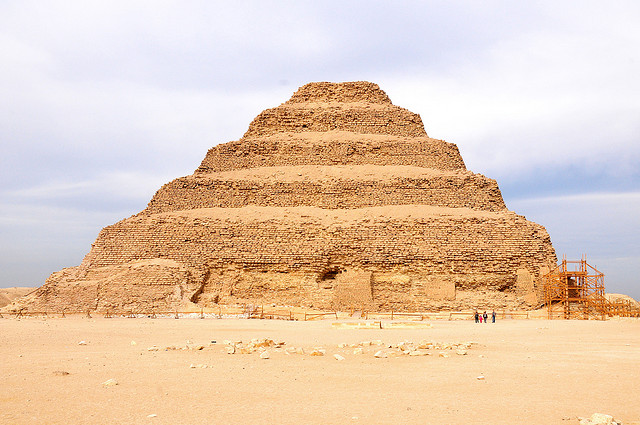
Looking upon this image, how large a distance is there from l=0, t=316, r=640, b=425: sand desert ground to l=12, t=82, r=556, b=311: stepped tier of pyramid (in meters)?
15.3

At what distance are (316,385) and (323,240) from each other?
22141 mm

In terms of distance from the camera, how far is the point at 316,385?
310 inches

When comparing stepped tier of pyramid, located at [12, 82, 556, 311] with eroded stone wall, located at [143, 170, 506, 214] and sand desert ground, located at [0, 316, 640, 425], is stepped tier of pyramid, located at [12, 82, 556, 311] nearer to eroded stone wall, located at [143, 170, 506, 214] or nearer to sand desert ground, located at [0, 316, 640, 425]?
eroded stone wall, located at [143, 170, 506, 214]

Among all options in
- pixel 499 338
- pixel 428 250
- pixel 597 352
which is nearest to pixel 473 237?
pixel 428 250

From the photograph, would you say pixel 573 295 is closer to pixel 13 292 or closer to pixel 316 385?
pixel 316 385

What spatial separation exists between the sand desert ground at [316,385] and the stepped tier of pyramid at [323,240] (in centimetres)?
1527

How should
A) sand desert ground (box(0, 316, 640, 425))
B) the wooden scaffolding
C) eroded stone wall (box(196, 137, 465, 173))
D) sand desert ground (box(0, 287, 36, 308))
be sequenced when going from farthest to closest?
sand desert ground (box(0, 287, 36, 308)), eroded stone wall (box(196, 137, 465, 173)), the wooden scaffolding, sand desert ground (box(0, 316, 640, 425))

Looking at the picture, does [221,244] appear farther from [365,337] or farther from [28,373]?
[28,373]

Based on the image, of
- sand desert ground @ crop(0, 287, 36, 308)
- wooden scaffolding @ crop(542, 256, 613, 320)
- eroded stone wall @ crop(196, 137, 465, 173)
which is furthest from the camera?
sand desert ground @ crop(0, 287, 36, 308)

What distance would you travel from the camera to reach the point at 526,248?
94.8ft

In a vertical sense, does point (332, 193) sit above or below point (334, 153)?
below

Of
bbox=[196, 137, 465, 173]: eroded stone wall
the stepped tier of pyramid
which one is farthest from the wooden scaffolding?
bbox=[196, 137, 465, 173]: eroded stone wall

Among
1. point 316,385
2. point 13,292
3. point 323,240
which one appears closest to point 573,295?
point 323,240

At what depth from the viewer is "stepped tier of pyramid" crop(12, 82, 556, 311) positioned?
92.5 feet
